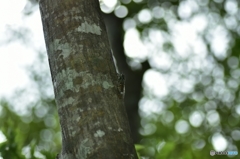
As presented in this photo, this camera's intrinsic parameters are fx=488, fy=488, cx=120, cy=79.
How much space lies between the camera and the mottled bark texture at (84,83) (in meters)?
1.67

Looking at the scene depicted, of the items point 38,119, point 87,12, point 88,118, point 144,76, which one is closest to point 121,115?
point 88,118

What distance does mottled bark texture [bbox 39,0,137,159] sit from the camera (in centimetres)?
167

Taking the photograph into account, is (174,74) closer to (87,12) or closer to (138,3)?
(138,3)

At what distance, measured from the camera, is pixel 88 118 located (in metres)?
1.71

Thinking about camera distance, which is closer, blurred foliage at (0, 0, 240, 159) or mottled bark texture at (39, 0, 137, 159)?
mottled bark texture at (39, 0, 137, 159)

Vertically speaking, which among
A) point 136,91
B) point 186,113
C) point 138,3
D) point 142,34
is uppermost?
point 138,3

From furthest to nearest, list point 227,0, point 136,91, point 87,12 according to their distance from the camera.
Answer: point 227,0 < point 136,91 < point 87,12

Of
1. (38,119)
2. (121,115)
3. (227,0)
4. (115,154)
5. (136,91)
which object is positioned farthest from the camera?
(38,119)

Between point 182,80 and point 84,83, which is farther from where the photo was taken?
point 182,80

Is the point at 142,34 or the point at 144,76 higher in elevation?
the point at 142,34

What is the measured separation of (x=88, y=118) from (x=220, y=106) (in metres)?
8.33

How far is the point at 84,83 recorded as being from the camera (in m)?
1.79

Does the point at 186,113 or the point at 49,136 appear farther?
the point at 49,136

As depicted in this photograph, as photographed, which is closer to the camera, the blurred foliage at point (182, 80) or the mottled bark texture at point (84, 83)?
the mottled bark texture at point (84, 83)
